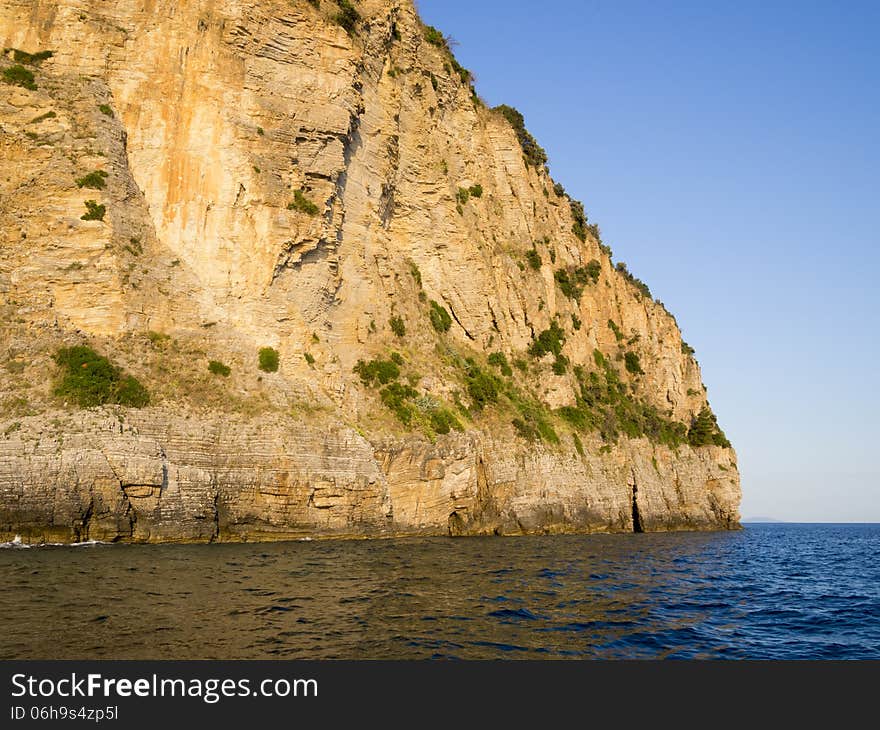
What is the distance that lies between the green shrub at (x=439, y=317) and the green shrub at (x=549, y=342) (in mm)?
7448

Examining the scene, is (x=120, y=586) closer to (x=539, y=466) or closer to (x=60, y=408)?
(x=60, y=408)

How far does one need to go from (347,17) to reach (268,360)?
20643mm

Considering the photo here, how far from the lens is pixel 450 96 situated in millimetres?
52750

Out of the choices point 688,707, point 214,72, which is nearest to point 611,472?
point 214,72

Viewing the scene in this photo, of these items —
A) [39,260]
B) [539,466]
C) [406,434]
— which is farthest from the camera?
[539,466]

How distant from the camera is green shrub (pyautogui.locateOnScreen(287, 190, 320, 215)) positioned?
36.3 meters

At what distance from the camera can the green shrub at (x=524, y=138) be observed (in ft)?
201

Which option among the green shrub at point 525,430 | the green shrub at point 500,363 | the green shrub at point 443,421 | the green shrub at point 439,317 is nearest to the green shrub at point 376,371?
the green shrub at point 443,421

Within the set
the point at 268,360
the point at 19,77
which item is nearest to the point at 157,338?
the point at 268,360

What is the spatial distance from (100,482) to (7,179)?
15.6 meters

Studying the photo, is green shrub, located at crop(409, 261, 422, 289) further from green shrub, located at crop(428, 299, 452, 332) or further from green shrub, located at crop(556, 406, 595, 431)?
green shrub, located at crop(556, 406, 595, 431)

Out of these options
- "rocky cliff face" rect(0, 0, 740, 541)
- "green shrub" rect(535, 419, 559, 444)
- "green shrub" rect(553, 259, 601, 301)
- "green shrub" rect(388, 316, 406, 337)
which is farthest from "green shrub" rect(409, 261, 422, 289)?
"green shrub" rect(553, 259, 601, 301)

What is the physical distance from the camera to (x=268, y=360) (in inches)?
1289

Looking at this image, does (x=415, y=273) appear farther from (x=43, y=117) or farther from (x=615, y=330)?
(x=615, y=330)
